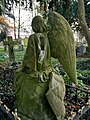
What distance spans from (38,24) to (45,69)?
26.7 inches

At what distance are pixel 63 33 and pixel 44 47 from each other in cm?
35

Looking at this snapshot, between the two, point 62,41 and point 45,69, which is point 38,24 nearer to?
point 62,41

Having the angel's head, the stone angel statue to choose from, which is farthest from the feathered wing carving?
the angel's head

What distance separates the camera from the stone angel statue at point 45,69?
130 inches

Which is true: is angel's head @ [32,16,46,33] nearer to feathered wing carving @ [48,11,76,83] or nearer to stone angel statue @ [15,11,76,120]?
stone angel statue @ [15,11,76,120]

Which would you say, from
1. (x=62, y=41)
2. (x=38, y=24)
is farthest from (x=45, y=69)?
(x=38, y=24)

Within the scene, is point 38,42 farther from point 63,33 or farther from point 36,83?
point 36,83

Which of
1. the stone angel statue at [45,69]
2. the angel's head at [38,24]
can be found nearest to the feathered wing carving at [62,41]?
the stone angel statue at [45,69]

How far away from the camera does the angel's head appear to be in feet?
10.7

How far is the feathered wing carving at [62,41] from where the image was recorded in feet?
10.9

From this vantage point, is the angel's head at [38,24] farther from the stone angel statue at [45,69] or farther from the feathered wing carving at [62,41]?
the feathered wing carving at [62,41]

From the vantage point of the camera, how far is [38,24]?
3275 millimetres

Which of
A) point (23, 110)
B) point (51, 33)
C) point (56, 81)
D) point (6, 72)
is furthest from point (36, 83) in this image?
point (6, 72)

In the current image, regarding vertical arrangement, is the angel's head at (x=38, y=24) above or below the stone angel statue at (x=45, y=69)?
above
